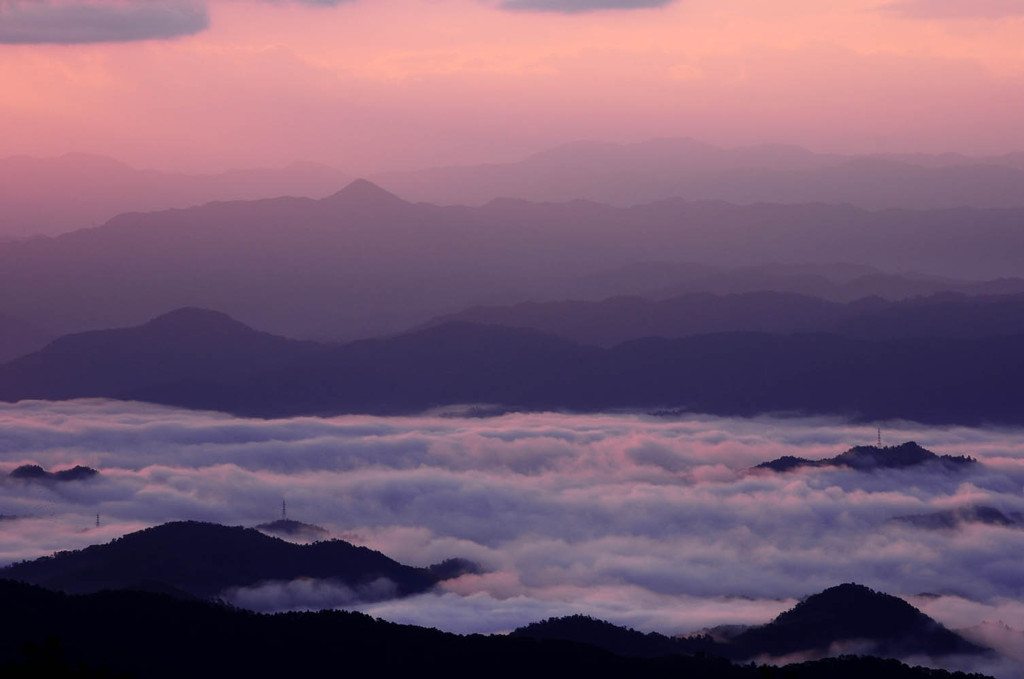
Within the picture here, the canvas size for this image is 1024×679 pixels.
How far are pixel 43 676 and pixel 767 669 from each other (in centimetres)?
4174

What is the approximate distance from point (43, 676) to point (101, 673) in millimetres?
4145

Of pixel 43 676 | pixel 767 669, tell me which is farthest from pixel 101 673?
pixel 767 669

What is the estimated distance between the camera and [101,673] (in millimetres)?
95188

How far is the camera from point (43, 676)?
9681 cm

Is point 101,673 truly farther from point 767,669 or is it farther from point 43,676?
point 767,669

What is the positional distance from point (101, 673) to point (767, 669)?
3781 centimetres

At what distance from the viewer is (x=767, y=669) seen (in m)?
92.1
